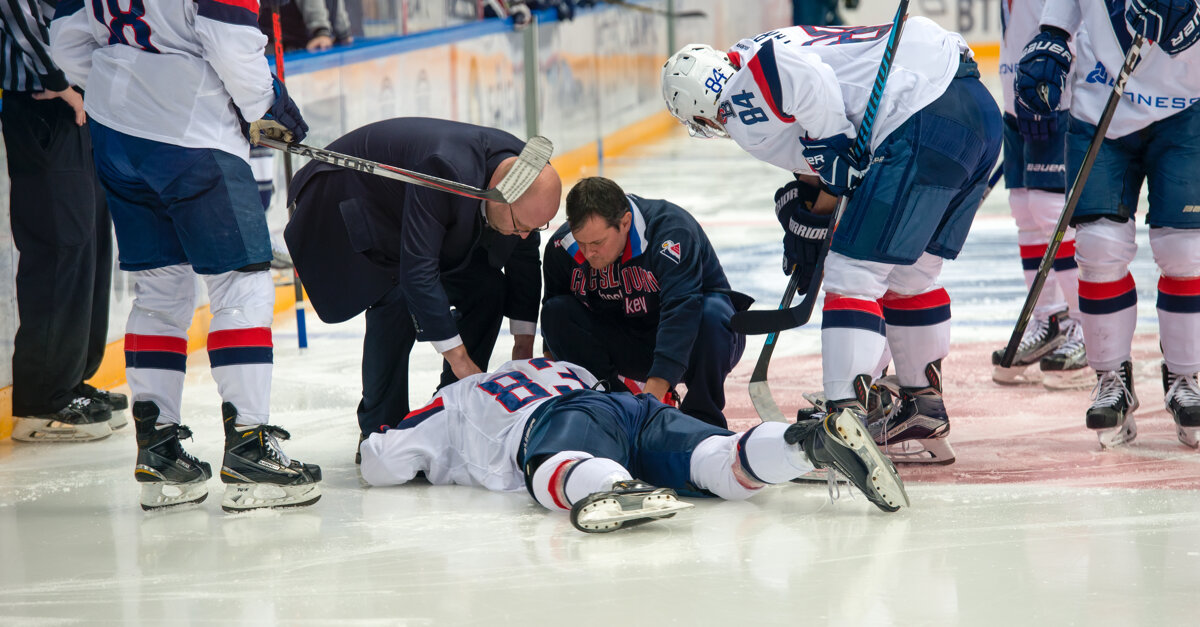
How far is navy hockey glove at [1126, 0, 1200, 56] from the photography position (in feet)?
9.48

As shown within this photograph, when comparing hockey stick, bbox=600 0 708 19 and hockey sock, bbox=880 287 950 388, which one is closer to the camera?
hockey sock, bbox=880 287 950 388

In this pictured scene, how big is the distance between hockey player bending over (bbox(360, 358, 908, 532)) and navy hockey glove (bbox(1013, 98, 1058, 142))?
1771 mm

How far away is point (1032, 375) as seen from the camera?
3992 mm

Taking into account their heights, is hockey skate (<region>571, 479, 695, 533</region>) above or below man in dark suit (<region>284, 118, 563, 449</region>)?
below

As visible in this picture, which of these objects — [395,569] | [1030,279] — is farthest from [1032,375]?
[395,569]

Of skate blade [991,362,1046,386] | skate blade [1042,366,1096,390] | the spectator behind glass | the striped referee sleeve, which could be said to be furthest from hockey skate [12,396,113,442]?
the spectator behind glass

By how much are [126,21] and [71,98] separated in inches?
36.9

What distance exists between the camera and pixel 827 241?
9.56 feet

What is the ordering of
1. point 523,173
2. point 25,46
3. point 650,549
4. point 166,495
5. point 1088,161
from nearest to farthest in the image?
point 650,549 < point 166,495 < point 523,173 < point 1088,161 < point 25,46

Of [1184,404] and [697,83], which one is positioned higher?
[697,83]

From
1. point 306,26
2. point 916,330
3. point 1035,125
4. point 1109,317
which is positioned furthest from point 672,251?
point 306,26

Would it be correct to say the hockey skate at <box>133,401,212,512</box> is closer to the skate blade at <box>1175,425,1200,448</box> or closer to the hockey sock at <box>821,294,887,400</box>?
the hockey sock at <box>821,294,887,400</box>

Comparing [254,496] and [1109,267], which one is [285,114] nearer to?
[254,496]

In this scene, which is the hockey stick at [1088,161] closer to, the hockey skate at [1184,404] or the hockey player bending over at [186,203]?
the hockey skate at [1184,404]
